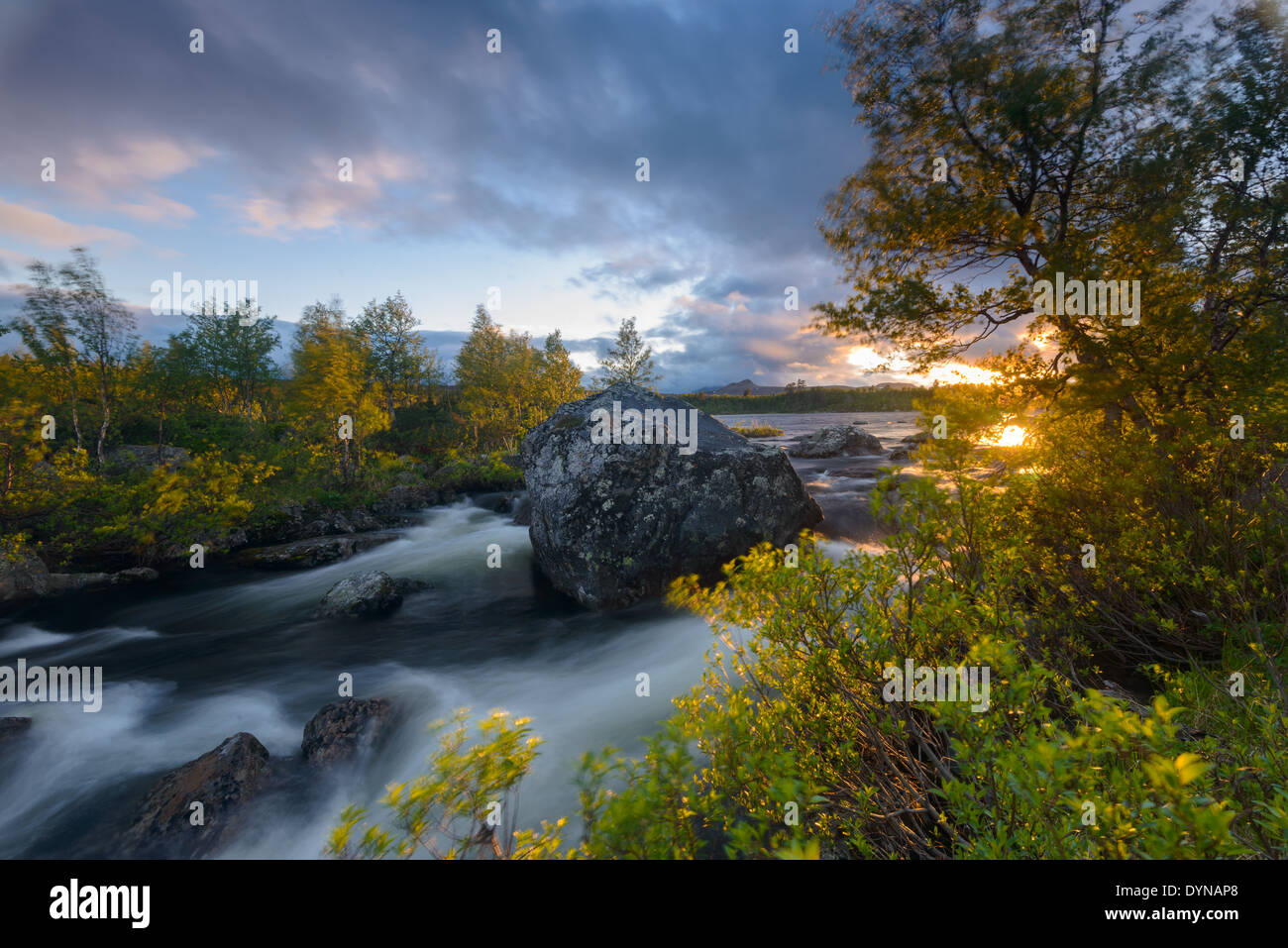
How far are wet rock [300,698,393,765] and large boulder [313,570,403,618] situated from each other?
4824 mm

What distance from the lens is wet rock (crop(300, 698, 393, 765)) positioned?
6793mm

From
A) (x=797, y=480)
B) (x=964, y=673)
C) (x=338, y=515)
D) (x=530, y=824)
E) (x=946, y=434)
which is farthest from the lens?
(x=338, y=515)

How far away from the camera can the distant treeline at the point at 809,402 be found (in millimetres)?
128625

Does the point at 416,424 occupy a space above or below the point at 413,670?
above

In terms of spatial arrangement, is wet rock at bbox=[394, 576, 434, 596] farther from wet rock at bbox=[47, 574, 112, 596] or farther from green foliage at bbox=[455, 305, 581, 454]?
green foliage at bbox=[455, 305, 581, 454]

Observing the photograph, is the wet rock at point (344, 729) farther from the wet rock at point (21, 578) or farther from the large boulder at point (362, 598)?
the wet rock at point (21, 578)

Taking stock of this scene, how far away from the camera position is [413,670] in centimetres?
940

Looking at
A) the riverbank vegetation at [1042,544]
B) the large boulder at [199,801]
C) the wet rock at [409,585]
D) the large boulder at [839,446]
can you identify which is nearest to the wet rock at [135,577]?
the wet rock at [409,585]

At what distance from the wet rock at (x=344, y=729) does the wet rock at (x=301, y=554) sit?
1056cm

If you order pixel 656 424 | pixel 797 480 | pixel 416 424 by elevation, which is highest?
pixel 416 424
